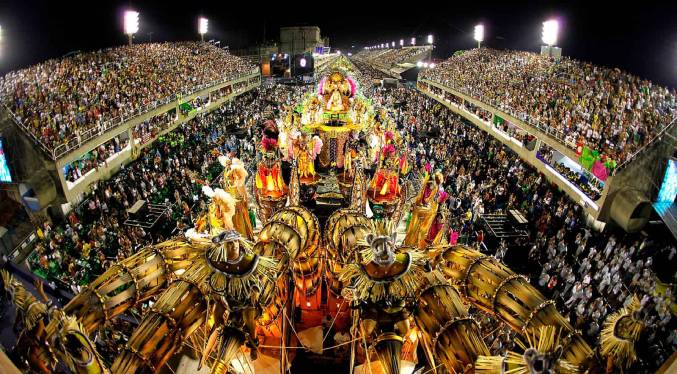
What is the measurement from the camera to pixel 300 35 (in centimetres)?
6969

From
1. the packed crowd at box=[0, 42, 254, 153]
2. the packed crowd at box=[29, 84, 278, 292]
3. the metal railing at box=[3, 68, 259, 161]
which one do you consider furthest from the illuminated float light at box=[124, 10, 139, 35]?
the packed crowd at box=[29, 84, 278, 292]

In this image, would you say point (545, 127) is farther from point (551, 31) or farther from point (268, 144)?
point (551, 31)

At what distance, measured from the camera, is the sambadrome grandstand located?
12.5 ft

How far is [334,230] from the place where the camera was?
5.92m

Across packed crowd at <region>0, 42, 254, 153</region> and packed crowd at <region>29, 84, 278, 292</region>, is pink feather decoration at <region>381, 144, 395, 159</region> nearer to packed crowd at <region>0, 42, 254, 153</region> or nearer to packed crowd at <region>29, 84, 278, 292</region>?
packed crowd at <region>29, 84, 278, 292</region>

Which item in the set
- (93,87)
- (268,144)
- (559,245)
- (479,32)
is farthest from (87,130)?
(479,32)

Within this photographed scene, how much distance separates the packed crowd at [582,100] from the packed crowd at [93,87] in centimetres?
2066

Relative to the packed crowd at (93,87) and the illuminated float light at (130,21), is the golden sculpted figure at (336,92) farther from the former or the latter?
the illuminated float light at (130,21)

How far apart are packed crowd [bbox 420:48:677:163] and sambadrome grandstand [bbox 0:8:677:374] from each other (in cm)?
16

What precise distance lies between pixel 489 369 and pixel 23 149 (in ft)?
48.6

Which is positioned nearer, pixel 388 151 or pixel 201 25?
pixel 388 151

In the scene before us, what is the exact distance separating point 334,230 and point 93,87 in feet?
67.5

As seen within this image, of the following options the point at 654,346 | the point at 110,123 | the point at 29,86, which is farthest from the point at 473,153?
the point at 29,86

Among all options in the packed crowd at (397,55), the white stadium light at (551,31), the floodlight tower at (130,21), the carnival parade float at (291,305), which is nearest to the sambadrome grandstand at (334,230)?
the carnival parade float at (291,305)
